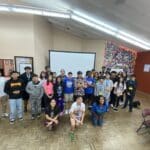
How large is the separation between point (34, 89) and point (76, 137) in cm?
158

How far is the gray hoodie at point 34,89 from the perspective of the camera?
162 inches

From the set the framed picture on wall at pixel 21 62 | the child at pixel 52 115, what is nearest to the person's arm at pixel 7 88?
the child at pixel 52 115

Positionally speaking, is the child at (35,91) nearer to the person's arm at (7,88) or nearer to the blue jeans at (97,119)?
the person's arm at (7,88)

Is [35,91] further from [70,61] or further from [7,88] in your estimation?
[70,61]

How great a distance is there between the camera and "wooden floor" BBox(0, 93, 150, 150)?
3.20 meters

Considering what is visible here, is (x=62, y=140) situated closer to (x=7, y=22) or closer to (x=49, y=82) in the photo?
(x=49, y=82)

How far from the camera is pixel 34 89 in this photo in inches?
162

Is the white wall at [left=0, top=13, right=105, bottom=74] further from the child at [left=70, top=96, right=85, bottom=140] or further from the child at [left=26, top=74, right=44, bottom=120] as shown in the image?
the child at [left=70, top=96, right=85, bottom=140]

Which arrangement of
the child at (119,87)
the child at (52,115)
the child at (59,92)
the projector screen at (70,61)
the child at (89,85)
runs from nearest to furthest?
the child at (52,115) → the child at (59,92) → the child at (89,85) → the child at (119,87) → the projector screen at (70,61)

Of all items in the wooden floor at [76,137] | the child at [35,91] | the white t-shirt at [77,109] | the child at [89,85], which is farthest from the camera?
the child at [89,85]

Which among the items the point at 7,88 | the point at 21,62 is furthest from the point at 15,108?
the point at 21,62

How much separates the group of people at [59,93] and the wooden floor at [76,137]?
0.70ft

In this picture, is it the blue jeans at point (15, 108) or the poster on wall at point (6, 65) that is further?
the poster on wall at point (6, 65)

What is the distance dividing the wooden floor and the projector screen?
3188 mm
